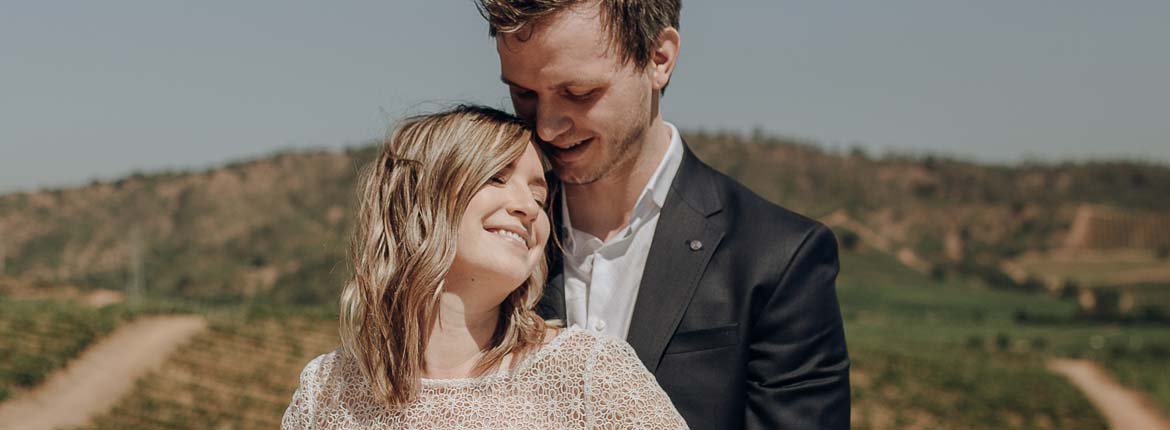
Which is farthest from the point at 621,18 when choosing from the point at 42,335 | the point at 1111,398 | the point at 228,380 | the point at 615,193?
the point at 1111,398

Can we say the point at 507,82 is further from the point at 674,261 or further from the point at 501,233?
the point at 674,261

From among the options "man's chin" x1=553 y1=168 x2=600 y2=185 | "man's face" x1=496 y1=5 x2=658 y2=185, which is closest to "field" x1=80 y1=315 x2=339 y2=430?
"man's chin" x1=553 y1=168 x2=600 y2=185

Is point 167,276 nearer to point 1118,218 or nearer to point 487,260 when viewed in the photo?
point 1118,218

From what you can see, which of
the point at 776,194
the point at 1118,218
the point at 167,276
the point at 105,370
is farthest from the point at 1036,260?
the point at 105,370

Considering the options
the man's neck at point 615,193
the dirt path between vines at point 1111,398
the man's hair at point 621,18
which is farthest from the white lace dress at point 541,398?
the dirt path between vines at point 1111,398

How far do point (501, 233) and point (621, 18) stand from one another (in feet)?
2.27

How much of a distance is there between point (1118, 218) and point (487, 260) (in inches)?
2740

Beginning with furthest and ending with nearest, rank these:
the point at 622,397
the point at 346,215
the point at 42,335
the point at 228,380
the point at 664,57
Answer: the point at 346,215
the point at 228,380
the point at 42,335
the point at 664,57
the point at 622,397

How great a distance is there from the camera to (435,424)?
10.1 ft

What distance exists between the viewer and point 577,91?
3215 millimetres

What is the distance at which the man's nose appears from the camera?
322 cm

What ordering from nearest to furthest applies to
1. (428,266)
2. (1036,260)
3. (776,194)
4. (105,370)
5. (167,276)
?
(428,266) → (105,370) → (167,276) → (1036,260) → (776,194)

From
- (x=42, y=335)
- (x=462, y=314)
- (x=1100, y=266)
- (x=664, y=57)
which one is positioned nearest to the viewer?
(x=462, y=314)

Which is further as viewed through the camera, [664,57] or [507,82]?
[664,57]
